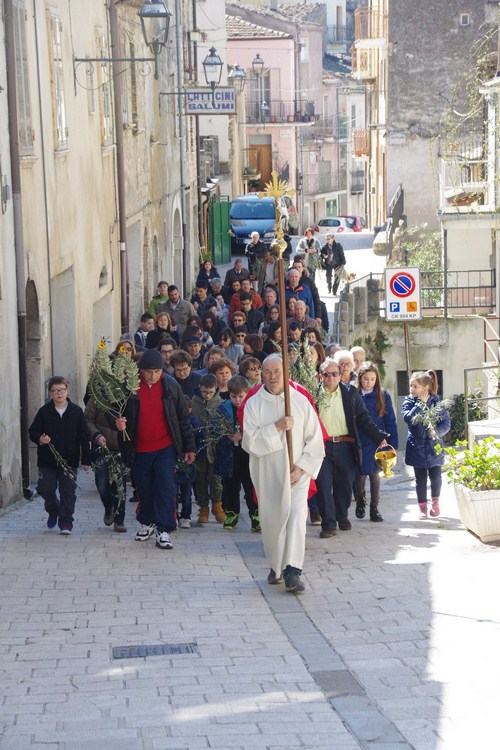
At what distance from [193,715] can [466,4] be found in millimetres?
33002

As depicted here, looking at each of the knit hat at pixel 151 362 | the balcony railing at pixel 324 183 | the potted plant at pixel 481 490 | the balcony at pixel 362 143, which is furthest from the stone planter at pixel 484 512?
the balcony railing at pixel 324 183

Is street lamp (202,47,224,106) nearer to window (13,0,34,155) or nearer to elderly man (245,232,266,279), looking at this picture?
elderly man (245,232,266,279)

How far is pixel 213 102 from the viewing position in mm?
26703

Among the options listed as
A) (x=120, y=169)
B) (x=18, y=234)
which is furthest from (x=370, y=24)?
(x=18, y=234)

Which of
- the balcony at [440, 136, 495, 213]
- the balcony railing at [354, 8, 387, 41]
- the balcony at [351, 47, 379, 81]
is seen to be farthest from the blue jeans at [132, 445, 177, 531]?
the balcony at [351, 47, 379, 81]

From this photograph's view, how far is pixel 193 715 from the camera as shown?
672 cm

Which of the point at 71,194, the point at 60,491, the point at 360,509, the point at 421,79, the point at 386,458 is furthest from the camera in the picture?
the point at 421,79

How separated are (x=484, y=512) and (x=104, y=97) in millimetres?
10829

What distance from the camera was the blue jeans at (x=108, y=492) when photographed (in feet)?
38.2

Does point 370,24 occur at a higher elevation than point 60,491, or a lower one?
higher

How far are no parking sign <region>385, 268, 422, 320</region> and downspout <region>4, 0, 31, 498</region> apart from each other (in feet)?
26.2

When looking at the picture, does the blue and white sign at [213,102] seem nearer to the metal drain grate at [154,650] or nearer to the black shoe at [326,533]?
the black shoe at [326,533]

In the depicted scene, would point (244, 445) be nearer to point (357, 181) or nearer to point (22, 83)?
point (22, 83)

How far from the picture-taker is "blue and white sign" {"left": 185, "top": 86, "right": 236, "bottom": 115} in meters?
26.5
